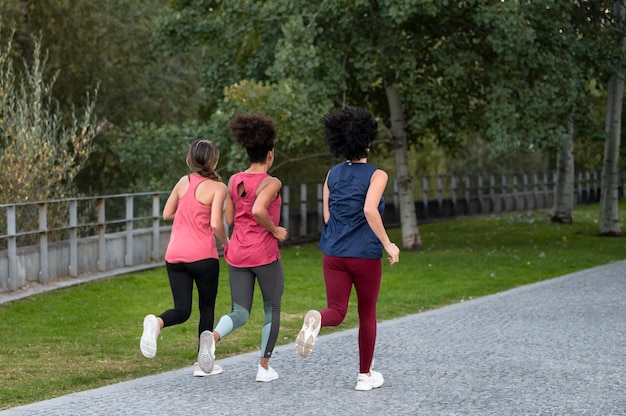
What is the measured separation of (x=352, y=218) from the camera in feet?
26.1

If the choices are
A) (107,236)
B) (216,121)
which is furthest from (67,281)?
(216,121)

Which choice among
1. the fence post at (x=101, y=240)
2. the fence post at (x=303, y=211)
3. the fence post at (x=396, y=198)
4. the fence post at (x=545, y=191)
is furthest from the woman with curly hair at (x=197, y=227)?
the fence post at (x=545, y=191)

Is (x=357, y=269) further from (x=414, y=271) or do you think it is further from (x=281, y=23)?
(x=281, y=23)

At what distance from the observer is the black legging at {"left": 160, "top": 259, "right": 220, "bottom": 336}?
8391 millimetres

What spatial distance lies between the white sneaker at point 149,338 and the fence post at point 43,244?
6.98 m

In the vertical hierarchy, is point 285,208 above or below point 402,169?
below

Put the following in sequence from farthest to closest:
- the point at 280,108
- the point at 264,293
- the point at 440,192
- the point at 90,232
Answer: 1. the point at 440,192
2. the point at 90,232
3. the point at 280,108
4. the point at 264,293

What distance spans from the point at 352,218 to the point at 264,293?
2.83 feet

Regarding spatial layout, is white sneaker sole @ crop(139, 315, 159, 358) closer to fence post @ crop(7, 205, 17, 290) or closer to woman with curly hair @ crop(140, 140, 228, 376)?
woman with curly hair @ crop(140, 140, 228, 376)

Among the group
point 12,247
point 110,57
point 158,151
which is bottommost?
point 12,247

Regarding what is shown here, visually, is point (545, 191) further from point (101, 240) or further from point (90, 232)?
point (101, 240)

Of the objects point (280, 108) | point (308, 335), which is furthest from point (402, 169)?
point (308, 335)

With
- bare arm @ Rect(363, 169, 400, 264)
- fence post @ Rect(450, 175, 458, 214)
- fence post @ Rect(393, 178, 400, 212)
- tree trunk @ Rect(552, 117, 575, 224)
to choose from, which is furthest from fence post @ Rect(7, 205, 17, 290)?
fence post @ Rect(450, 175, 458, 214)

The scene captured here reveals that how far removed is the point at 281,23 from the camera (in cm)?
2241
